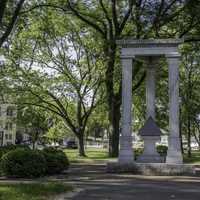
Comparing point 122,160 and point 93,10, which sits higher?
point 93,10

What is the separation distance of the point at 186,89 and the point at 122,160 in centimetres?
2553

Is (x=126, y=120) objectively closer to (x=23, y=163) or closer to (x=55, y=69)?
(x=23, y=163)

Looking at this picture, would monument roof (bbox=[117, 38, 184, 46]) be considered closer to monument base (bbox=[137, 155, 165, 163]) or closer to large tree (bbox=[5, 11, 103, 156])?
monument base (bbox=[137, 155, 165, 163])

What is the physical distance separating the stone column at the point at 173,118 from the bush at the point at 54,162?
4734 mm

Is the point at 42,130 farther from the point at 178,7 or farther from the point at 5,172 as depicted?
the point at 5,172

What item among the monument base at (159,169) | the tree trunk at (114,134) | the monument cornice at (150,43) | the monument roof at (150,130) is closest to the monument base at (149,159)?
the monument roof at (150,130)

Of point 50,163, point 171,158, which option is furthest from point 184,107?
point 50,163

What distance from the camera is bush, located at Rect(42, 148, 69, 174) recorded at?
1897 cm

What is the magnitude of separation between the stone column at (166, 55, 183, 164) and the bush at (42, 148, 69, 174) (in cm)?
473

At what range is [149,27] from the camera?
30.5 metres

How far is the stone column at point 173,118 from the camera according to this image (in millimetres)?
20719

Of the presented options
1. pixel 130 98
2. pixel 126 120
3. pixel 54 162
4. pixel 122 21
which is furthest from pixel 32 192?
pixel 122 21

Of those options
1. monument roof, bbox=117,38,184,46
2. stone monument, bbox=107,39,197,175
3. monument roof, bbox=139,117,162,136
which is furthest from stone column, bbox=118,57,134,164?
monument roof, bbox=117,38,184,46

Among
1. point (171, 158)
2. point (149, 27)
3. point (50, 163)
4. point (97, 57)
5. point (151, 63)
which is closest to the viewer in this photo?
point (50, 163)
